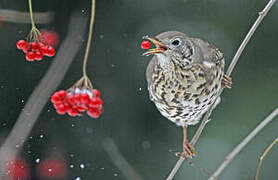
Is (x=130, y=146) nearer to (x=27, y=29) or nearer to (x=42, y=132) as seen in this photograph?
(x=42, y=132)

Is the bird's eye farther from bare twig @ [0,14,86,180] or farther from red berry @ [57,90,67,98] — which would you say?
bare twig @ [0,14,86,180]

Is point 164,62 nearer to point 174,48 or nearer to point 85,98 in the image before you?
point 174,48

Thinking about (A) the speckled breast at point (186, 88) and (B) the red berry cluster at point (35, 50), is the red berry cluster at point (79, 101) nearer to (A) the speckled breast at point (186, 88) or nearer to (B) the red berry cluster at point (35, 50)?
(B) the red berry cluster at point (35, 50)

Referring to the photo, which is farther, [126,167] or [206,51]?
[126,167]

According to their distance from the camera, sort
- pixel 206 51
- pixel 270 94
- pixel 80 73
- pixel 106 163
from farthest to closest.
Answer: pixel 106 163 → pixel 80 73 → pixel 270 94 → pixel 206 51

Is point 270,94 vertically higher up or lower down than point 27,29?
higher up

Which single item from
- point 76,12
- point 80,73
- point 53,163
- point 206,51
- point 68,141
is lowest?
point 53,163

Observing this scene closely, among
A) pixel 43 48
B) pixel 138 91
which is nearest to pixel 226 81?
pixel 43 48

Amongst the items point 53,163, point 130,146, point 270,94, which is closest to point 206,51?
point 270,94
